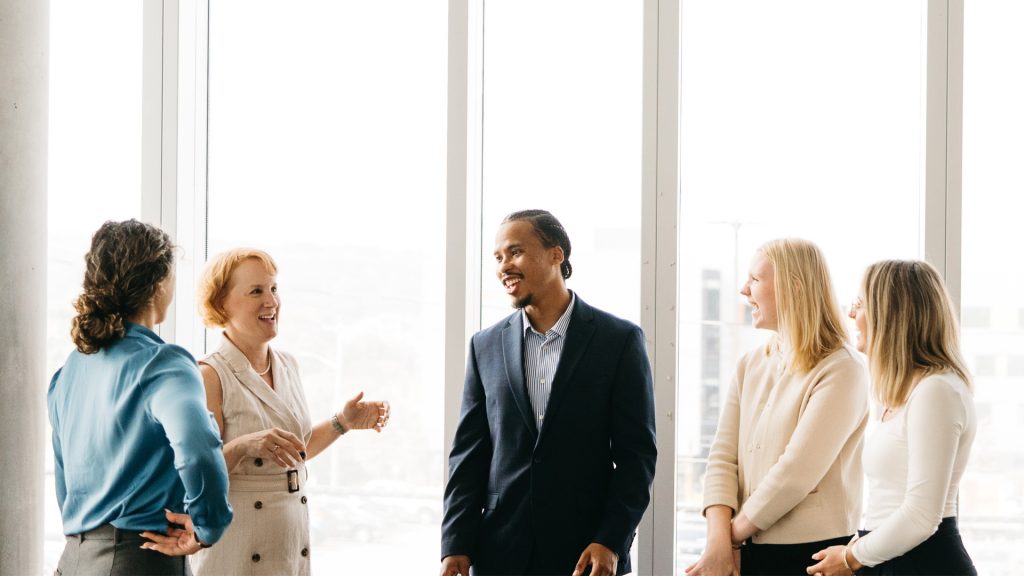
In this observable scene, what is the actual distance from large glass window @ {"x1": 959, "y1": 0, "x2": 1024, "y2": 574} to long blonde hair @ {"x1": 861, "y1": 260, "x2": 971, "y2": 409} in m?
0.75

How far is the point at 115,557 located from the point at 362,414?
934mm

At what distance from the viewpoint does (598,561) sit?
2471 mm

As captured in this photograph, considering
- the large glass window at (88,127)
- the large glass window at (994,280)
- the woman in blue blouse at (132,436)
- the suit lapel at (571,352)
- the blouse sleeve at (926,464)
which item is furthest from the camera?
the large glass window at (88,127)

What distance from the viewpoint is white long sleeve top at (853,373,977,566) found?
218 cm

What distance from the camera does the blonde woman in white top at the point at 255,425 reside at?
99.8 inches

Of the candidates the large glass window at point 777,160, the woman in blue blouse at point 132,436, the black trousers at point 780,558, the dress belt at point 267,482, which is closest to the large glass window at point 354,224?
the dress belt at point 267,482

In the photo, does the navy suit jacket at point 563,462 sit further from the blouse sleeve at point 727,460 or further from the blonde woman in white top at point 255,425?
the blonde woman in white top at point 255,425

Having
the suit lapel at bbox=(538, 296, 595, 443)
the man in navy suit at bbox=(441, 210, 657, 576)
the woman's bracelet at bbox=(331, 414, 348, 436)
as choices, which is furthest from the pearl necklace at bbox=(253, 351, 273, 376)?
the suit lapel at bbox=(538, 296, 595, 443)

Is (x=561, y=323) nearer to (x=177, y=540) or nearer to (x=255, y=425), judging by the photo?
(x=255, y=425)

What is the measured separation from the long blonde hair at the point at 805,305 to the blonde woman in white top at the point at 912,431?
188 mm

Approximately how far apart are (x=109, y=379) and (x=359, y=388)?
54.4 inches

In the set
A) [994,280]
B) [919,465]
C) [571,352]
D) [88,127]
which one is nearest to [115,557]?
[571,352]

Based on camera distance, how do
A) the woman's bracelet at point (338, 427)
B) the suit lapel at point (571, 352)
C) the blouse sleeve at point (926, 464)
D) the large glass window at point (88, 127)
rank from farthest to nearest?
1. the large glass window at point (88, 127)
2. the woman's bracelet at point (338, 427)
3. the suit lapel at point (571, 352)
4. the blouse sleeve at point (926, 464)

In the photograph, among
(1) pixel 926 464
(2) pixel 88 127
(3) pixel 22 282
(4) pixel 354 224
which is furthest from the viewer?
(2) pixel 88 127
